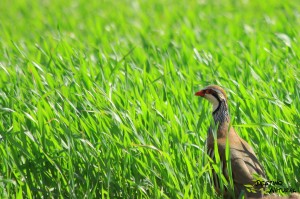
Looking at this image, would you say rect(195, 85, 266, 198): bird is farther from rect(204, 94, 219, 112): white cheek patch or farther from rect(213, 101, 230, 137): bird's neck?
rect(204, 94, 219, 112): white cheek patch

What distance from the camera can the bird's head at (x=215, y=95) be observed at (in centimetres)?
514

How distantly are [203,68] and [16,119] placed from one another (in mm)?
1908

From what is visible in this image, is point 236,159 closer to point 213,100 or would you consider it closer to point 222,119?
point 222,119

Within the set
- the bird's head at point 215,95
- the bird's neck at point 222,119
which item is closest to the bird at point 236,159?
the bird's neck at point 222,119

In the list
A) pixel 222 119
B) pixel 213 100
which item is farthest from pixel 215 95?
pixel 222 119

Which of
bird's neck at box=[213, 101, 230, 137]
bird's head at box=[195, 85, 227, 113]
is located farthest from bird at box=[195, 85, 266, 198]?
bird's head at box=[195, 85, 227, 113]

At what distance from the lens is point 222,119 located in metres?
5.08

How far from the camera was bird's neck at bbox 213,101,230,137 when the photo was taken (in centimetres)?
495

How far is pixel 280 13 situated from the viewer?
9.73 meters

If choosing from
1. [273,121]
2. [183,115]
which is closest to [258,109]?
[273,121]

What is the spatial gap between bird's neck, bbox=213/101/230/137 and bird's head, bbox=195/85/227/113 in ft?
0.07

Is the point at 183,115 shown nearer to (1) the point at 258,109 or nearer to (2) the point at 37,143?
(1) the point at 258,109

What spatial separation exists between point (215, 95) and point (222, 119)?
0.61 feet

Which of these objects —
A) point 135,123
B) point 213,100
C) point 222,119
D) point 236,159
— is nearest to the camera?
point 236,159
